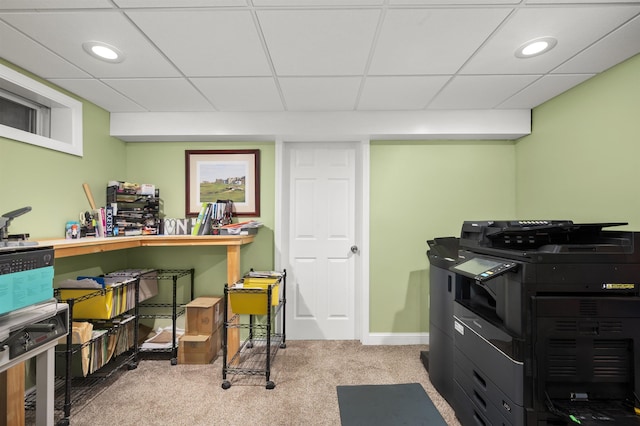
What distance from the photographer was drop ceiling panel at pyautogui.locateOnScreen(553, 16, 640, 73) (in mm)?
1659

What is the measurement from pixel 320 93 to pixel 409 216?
59.8 inches

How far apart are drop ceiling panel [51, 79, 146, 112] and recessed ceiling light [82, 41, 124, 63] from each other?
1.46 feet

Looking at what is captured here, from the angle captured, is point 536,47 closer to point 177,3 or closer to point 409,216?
point 409,216

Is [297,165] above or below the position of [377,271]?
above

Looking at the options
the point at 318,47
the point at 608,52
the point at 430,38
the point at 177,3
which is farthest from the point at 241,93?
the point at 608,52

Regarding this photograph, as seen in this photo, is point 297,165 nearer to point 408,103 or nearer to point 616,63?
point 408,103

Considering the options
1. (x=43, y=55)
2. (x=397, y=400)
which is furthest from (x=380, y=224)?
(x=43, y=55)


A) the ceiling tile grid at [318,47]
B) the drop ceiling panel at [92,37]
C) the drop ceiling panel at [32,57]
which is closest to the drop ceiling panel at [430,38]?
the ceiling tile grid at [318,47]

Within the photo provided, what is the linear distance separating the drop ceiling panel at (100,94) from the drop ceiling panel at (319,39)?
4.75 feet

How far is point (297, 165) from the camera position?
3.25 meters

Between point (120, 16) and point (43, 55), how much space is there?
2.63ft

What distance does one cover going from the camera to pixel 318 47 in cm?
182

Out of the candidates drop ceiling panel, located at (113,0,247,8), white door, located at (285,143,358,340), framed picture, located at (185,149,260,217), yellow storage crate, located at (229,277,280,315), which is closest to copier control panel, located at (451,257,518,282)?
yellow storage crate, located at (229,277,280,315)

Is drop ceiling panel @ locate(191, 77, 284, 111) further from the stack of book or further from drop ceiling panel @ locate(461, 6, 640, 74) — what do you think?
drop ceiling panel @ locate(461, 6, 640, 74)
